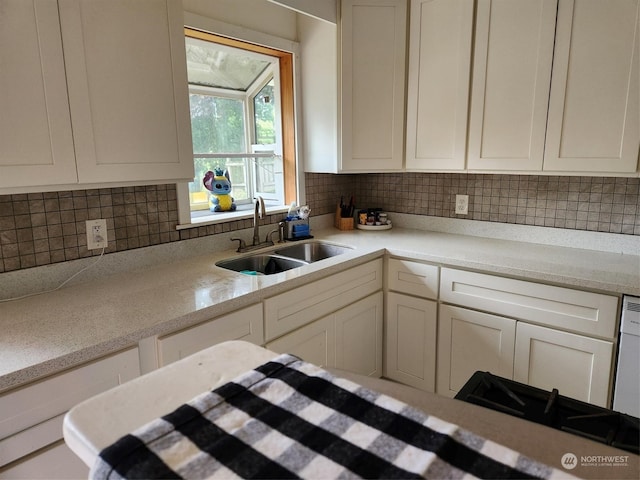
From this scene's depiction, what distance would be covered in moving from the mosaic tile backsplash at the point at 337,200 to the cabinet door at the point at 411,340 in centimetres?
72

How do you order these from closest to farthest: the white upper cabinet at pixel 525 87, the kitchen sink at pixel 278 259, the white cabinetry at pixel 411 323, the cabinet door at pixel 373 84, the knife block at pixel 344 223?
the white upper cabinet at pixel 525 87 → the kitchen sink at pixel 278 259 → the white cabinetry at pixel 411 323 → the cabinet door at pixel 373 84 → the knife block at pixel 344 223

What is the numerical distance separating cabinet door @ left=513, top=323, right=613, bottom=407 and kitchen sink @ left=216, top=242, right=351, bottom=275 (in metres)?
0.99

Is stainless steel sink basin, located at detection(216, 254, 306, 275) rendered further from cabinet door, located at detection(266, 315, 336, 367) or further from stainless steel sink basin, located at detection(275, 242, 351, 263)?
cabinet door, located at detection(266, 315, 336, 367)

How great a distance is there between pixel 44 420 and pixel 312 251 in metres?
Result: 1.56

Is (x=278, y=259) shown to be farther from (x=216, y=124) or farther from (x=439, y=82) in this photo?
(x=439, y=82)

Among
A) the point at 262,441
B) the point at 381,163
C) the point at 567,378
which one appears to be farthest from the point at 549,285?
the point at 262,441

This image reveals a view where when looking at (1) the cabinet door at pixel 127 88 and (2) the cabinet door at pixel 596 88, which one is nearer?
(1) the cabinet door at pixel 127 88

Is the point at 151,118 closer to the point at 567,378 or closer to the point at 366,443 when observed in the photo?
the point at 366,443

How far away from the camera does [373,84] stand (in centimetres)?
241

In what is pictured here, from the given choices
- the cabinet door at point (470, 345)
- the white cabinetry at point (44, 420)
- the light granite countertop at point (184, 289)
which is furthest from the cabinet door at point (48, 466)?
the cabinet door at point (470, 345)

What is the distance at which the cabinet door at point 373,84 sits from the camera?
2.33 m

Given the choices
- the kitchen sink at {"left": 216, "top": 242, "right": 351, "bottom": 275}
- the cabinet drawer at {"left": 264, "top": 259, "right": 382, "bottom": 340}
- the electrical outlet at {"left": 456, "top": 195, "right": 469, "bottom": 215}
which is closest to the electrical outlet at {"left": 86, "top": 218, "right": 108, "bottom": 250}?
the kitchen sink at {"left": 216, "top": 242, "right": 351, "bottom": 275}

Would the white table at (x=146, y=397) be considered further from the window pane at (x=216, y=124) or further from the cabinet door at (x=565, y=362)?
the window pane at (x=216, y=124)

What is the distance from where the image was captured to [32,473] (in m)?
1.09
